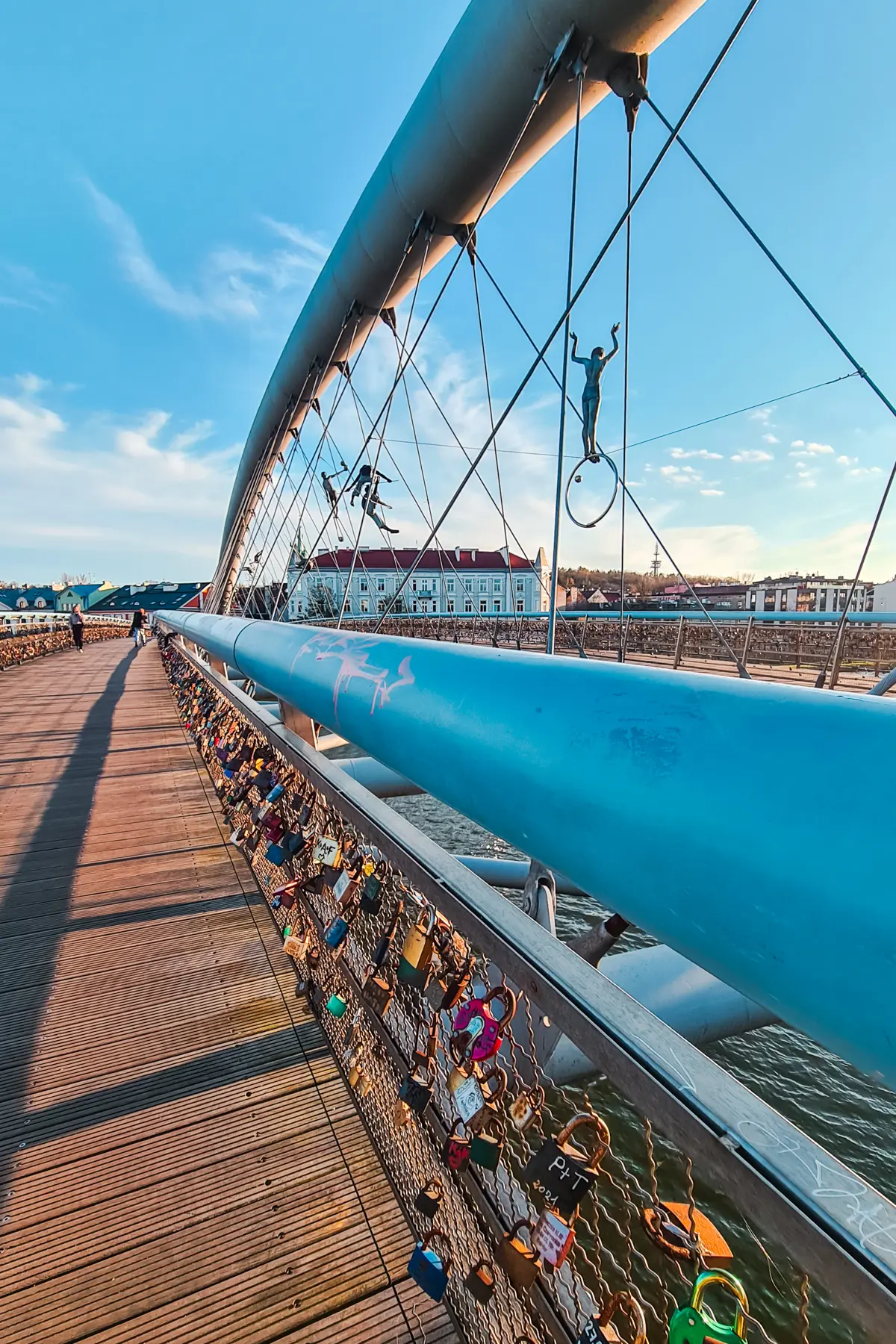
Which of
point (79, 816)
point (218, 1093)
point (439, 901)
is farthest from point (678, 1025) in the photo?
point (79, 816)

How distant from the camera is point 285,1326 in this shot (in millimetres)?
1383

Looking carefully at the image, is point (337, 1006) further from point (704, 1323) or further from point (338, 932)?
point (704, 1323)

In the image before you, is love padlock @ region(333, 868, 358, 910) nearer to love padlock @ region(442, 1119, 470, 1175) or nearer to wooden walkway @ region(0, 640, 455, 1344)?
wooden walkway @ region(0, 640, 455, 1344)

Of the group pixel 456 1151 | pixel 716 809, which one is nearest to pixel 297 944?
pixel 456 1151

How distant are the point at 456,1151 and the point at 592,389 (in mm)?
3298

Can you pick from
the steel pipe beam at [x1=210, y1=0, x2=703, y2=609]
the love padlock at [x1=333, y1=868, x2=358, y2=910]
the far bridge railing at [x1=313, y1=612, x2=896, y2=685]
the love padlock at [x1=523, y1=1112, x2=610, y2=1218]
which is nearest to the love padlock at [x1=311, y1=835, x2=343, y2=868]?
the love padlock at [x1=333, y1=868, x2=358, y2=910]

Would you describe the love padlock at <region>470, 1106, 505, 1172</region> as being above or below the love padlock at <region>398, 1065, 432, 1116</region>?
above

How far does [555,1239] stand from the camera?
90cm

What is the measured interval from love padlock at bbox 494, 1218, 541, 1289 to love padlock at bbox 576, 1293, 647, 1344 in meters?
0.17

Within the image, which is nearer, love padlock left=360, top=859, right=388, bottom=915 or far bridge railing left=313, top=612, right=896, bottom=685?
love padlock left=360, top=859, right=388, bottom=915

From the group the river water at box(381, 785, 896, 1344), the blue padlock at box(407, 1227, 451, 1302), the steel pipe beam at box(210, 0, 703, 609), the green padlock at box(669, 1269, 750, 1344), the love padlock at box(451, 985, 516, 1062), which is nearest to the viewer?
the green padlock at box(669, 1269, 750, 1344)

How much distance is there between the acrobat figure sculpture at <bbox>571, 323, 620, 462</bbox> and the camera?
3262mm

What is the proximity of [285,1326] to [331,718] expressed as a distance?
1.49m

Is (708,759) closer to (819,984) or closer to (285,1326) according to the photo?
(819,984)
